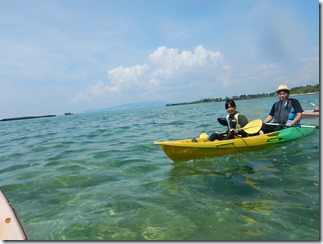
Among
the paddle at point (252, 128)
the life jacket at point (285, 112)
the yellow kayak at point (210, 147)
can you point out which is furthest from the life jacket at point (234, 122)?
the life jacket at point (285, 112)

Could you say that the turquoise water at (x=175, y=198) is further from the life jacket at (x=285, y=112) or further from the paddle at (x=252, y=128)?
the life jacket at (x=285, y=112)

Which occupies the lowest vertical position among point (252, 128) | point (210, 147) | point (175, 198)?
point (175, 198)

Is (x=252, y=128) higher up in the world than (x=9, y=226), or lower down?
higher up

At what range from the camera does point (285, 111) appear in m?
9.73

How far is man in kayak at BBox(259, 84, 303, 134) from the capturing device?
9344 millimetres

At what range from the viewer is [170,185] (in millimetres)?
6117

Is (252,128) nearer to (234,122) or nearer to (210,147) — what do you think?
(234,122)

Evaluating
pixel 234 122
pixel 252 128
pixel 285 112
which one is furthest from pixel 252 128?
pixel 285 112

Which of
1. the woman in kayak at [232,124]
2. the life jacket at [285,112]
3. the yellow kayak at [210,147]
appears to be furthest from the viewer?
the life jacket at [285,112]

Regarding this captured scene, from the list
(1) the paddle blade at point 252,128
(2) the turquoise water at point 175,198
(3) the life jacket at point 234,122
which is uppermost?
(3) the life jacket at point 234,122

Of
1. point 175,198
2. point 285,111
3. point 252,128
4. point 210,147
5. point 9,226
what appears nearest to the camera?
point 9,226

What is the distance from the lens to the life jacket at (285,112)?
31.5 feet

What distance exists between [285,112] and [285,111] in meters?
0.04

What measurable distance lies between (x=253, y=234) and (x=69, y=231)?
114 inches
